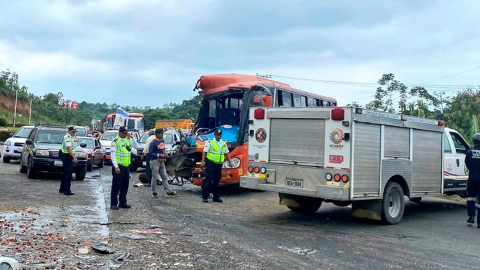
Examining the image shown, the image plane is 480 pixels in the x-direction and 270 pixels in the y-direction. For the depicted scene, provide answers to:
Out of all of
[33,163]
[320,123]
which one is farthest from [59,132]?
[320,123]

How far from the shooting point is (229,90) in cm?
1332

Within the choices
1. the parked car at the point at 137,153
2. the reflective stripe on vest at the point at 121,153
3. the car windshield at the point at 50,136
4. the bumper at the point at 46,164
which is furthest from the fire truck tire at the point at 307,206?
the parked car at the point at 137,153

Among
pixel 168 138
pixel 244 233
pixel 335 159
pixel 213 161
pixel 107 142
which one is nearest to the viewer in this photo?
pixel 244 233

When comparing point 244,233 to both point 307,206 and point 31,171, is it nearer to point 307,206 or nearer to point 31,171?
point 307,206

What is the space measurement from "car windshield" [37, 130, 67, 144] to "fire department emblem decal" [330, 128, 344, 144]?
10.4 meters

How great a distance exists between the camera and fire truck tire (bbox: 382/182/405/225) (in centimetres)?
931

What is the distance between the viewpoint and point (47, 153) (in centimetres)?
1456

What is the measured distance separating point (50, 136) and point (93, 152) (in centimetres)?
321

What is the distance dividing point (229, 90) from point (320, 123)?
4.87 m

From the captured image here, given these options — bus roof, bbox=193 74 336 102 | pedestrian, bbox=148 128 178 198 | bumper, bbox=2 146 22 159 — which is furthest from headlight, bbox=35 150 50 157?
bumper, bbox=2 146 22 159

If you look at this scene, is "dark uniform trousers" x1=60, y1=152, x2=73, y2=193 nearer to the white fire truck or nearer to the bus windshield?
the bus windshield

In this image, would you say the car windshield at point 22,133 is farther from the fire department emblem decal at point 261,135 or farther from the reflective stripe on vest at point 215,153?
the fire department emblem decal at point 261,135

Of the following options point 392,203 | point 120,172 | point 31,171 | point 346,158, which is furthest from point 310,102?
point 31,171

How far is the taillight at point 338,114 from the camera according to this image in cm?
857
